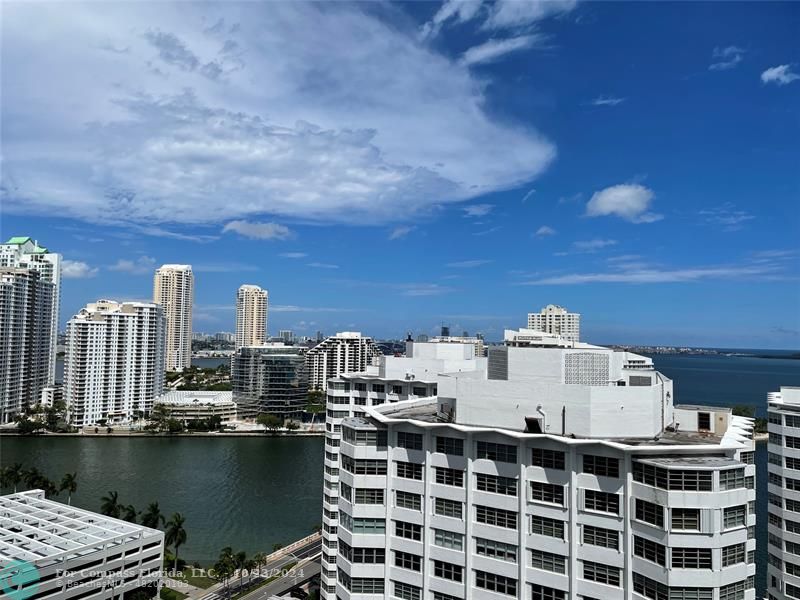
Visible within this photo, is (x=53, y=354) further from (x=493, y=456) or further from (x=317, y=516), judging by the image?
(x=493, y=456)

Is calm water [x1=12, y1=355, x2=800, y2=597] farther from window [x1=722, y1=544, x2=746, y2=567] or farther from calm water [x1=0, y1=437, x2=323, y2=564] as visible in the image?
window [x1=722, y1=544, x2=746, y2=567]

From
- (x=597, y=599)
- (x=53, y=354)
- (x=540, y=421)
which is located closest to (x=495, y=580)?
(x=597, y=599)

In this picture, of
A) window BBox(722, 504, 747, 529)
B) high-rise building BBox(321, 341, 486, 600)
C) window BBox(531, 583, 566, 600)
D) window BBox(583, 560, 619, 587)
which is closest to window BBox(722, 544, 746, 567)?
window BBox(722, 504, 747, 529)

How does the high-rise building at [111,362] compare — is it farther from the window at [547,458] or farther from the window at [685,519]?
the window at [685,519]

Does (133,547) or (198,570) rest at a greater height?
(133,547)

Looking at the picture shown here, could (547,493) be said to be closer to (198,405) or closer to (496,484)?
(496,484)

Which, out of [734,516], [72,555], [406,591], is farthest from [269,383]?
[734,516]
